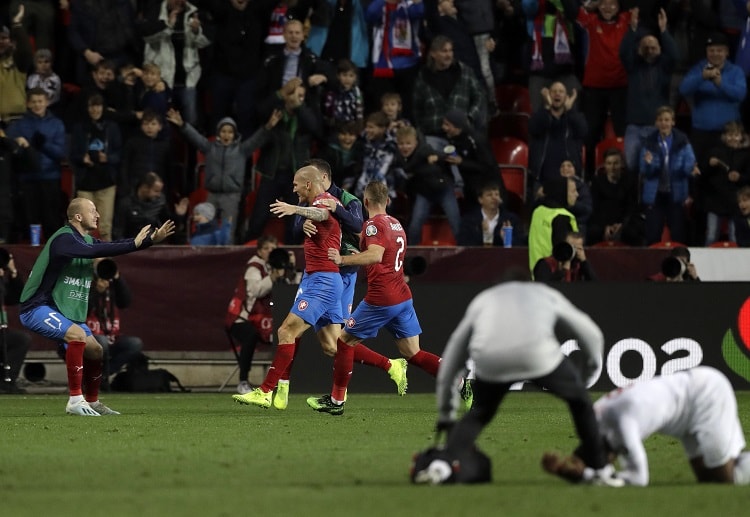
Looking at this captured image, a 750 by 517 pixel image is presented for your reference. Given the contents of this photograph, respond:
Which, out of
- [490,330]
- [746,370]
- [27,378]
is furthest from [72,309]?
[746,370]

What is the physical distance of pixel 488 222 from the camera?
762 inches

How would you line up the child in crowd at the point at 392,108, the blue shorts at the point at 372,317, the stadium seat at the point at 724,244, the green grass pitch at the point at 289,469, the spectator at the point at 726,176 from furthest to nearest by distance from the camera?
the child in crowd at the point at 392,108 → the spectator at the point at 726,176 → the stadium seat at the point at 724,244 → the blue shorts at the point at 372,317 → the green grass pitch at the point at 289,469

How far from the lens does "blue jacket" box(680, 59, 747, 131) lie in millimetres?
20297

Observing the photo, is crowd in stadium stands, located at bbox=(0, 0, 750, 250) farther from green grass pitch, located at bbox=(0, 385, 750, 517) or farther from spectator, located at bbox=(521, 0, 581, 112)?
green grass pitch, located at bbox=(0, 385, 750, 517)

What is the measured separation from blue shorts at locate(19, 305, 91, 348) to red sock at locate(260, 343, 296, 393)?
6.13ft

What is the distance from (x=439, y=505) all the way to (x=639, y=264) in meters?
12.5

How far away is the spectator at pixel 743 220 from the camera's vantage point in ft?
62.7

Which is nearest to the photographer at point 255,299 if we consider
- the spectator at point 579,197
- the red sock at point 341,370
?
the spectator at point 579,197

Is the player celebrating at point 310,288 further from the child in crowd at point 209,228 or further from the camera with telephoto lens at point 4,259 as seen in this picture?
the child in crowd at point 209,228

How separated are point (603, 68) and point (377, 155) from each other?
4014 millimetres

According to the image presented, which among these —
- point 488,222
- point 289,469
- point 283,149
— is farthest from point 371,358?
point 289,469

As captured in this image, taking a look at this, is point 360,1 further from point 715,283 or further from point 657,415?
point 657,415

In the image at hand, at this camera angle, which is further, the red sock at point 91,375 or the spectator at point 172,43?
the spectator at point 172,43

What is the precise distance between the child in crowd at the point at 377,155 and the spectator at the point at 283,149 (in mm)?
882
